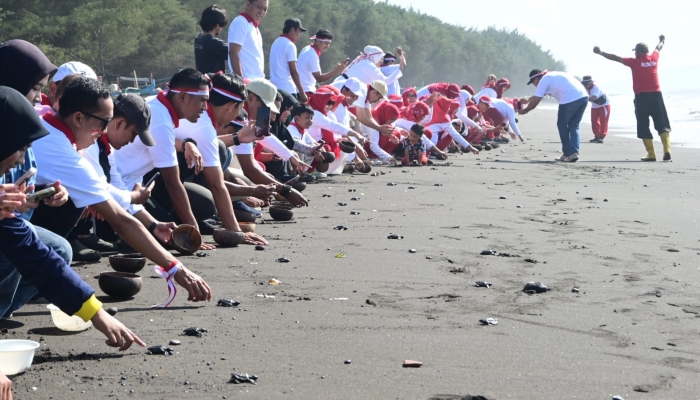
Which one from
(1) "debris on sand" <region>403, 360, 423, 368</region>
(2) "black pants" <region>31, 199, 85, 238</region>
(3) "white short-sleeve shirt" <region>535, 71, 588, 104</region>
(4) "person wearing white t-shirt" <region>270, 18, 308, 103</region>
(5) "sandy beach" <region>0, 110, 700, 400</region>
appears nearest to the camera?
(5) "sandy beach" <region>0, 110, 700, 400</region>

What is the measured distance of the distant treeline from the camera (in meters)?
38.2

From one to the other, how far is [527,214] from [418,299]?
11.6ft

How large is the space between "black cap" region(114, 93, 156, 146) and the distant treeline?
3202 centimetres

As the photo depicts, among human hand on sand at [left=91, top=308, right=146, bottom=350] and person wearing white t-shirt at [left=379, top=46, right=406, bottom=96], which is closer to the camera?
human hand on sand at [left=91, top=308, right=146, bottom=350]

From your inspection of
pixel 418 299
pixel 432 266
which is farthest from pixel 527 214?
pixel 418 299

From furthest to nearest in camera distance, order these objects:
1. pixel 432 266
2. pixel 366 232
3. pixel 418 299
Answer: pixel 366 232 → pixel 432 266 → pixel 418 299

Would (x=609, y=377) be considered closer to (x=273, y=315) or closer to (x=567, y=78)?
(x=273, y=315)

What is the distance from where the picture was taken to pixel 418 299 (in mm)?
4727

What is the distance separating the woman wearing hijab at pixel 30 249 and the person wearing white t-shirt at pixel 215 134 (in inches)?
110

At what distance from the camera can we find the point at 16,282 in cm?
372

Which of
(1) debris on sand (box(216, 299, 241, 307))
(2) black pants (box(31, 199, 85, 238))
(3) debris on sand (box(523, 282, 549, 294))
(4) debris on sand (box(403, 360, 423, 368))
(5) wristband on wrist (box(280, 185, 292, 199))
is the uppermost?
(2) black pants (box(31, 199, 85, 238))

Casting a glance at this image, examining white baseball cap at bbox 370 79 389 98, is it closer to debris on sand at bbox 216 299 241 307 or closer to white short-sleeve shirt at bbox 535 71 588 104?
white short-sleeve shirt at bbox 535 71 588 104

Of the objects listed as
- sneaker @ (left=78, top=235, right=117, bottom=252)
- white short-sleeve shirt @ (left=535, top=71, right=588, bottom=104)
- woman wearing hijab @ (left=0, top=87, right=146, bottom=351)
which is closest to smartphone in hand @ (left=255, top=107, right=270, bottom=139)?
sneaker @ (left=78, top=235, right=117, bottom=252)

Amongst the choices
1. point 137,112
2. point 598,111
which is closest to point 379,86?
point 137,112
